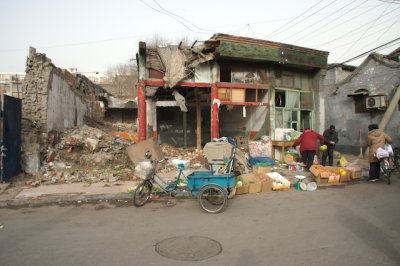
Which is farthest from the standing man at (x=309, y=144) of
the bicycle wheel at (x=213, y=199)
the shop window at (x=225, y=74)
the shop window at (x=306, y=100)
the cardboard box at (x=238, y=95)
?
the bicycle wheel at (x=213, y=199)

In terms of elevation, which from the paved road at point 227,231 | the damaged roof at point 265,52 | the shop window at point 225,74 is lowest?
the paved road at point 227,231

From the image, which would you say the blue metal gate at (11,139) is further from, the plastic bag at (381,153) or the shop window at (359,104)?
the shop window at (359,104)

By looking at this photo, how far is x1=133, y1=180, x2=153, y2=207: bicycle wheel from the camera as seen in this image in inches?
300

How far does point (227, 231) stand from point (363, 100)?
17329 mm

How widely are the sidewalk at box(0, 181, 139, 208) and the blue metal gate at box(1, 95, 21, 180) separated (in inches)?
32.3

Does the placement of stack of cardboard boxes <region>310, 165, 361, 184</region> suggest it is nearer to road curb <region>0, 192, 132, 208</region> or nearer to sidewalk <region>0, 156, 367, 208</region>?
sidewalk <region>0, 156, 367, 208</region>

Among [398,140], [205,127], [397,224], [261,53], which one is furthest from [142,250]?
[205,127]

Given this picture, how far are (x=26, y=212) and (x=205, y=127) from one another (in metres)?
17.7

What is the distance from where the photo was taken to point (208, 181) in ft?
23.8

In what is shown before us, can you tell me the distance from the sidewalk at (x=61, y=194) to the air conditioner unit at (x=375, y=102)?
14820 millimetres

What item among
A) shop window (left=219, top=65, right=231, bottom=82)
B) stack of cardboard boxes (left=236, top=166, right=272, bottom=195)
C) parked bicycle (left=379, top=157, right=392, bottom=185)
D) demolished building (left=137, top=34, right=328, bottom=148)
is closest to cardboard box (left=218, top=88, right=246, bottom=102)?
demolished building (left=137, top=34, right=328, bottom=148)

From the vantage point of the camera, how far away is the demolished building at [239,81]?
1375cm

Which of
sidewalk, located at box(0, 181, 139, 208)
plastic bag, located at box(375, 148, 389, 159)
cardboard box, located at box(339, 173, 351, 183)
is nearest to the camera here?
sidewalk, located at box(0, 181, 139, 208)

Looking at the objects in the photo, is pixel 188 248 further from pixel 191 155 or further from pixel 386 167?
pixel 191 155
